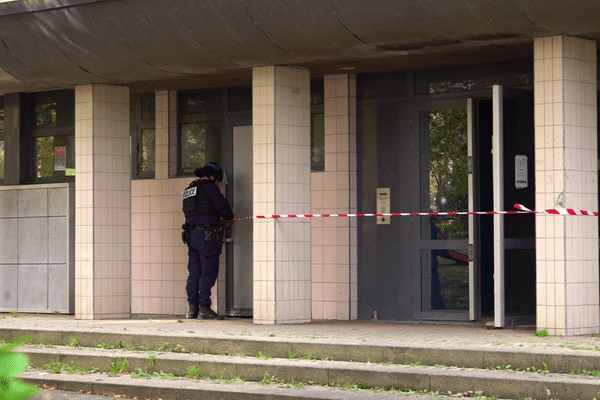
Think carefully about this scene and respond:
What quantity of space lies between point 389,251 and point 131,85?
149 inches

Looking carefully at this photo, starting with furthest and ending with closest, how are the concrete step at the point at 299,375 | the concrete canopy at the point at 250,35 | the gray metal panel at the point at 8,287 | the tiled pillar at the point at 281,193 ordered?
the gray metal panel at the point at 8,287
the tiled pillar at the point at 281,193
the concrete canopy at the point at 250,35
the concrete step at the point at 299,375

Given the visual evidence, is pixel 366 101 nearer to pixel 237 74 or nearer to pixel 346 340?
pixel 237 74

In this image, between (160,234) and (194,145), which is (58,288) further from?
(194,145)

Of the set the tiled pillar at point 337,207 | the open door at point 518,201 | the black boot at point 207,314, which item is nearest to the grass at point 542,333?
the open door at point 518,201

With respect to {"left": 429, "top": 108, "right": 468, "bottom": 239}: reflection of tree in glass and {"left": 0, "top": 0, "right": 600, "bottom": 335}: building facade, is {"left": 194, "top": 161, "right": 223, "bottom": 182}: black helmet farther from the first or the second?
{"left": 429, "top": 108, "right": 468, "bottom": 239}: reflection of tree in glass

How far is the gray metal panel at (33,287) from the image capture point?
11859mm

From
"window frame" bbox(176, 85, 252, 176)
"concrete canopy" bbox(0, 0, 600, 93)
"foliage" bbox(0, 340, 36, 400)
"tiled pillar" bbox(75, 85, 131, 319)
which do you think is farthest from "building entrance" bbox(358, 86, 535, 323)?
"foliage" bbox(0, 340, 36, 400)

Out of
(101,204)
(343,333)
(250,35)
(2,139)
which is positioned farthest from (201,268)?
(2,139)

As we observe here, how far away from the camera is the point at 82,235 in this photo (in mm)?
10883

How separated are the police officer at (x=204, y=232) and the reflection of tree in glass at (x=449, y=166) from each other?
2491 mm

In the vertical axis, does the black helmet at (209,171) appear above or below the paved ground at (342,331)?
above

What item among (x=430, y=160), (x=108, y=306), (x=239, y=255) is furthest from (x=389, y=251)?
(x=108, y=306)

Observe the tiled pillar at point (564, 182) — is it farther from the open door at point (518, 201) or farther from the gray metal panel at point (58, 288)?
the gray metal panel at point (58, 288)

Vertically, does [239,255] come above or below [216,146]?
below
